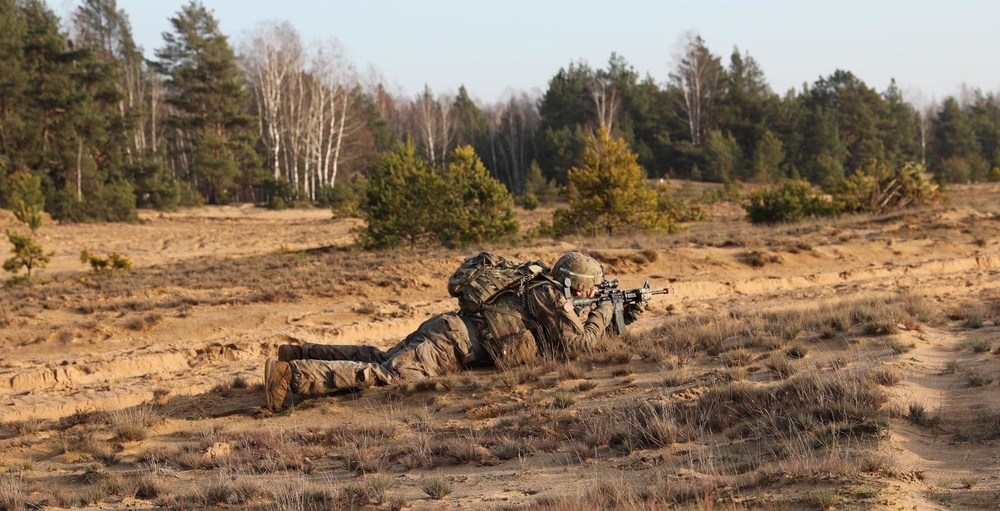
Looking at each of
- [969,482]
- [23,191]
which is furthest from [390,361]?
[23,191]

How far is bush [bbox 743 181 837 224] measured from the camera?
89.2 feet

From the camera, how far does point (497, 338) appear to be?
7.89 m

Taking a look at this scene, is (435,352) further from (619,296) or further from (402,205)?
(402,205)

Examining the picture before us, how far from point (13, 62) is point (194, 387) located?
38.4 m

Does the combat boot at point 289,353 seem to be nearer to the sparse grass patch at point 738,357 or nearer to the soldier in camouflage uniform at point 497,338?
the soldier in camouflage uniform at point 497,338

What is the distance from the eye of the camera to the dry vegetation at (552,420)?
4.81 metres

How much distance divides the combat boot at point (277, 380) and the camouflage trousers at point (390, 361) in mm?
51

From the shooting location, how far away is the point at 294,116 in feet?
188

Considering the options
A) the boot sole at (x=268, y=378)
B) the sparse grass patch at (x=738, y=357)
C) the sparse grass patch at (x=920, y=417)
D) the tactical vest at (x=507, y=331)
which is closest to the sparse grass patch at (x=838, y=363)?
the sparse grass patch at (x=738, y=357)

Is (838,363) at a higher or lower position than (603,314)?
lower

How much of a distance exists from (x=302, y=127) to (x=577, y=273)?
5046 cm

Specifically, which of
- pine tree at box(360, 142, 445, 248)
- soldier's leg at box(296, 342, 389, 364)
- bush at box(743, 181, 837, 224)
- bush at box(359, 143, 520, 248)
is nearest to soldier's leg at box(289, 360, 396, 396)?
soldier's leg at box(296, 342, 389, 364)

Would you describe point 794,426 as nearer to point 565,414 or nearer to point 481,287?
point 565,414

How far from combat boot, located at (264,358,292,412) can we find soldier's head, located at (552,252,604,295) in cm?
246
